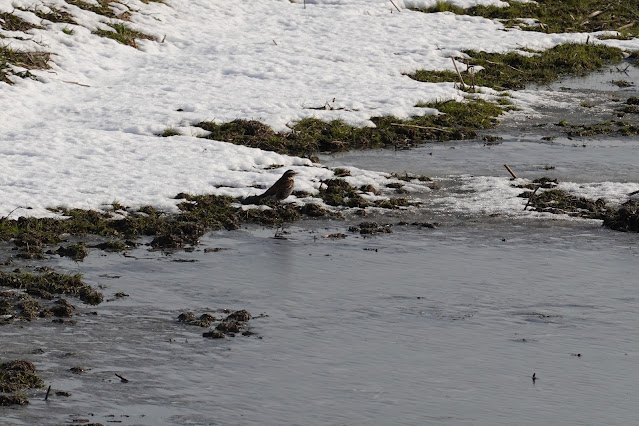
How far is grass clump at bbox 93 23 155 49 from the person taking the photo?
1961 centimetres

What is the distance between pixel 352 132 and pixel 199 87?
125 inches

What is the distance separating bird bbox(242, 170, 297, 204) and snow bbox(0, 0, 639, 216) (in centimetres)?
41

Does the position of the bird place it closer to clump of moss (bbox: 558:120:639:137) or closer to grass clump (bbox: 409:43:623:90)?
clump of moss (bbox: 558:120:639:137)

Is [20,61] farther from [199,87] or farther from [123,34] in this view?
[123,34]

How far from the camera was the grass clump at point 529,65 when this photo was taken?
20016 millimetres

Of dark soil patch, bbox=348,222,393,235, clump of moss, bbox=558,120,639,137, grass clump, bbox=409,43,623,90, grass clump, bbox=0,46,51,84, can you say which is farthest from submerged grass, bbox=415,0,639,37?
dark soil patch, bbox=348,222,393,235

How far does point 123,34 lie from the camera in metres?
20.0

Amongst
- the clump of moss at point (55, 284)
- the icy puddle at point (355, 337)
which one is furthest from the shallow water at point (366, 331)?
the clump of moss at point (55, 284)

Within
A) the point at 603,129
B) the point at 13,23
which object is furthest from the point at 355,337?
the point at 13,23

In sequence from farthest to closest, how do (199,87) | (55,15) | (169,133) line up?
1. (55,15)
2. (199,87)
3. (169,133)

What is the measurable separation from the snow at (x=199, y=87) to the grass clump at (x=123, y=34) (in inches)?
8.4

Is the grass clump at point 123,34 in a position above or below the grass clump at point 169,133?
above

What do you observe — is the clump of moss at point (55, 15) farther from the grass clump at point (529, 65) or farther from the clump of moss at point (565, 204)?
the clump of moss at point (565, 204)

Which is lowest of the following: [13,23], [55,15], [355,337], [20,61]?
[355,337]
